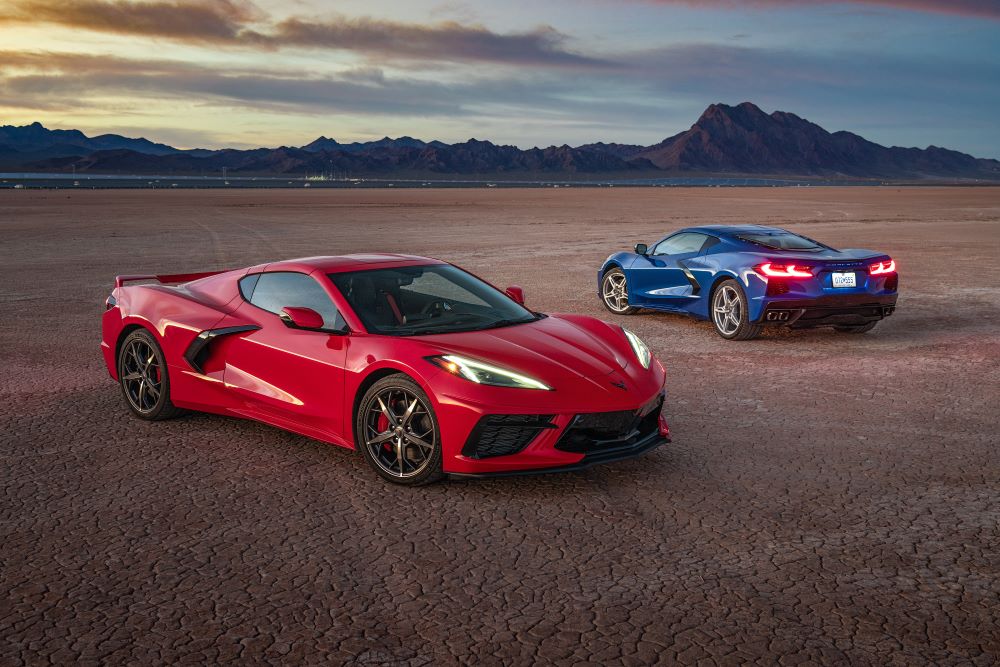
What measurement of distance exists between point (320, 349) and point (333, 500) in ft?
3.33

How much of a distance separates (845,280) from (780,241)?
0.99m

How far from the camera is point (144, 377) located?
23.5 ft

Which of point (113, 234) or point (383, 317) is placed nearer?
point (383, 317)

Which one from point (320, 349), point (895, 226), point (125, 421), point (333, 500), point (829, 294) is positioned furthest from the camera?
point (895, 226)

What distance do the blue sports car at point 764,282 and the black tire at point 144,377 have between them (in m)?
6.10

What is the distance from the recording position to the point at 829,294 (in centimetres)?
1039

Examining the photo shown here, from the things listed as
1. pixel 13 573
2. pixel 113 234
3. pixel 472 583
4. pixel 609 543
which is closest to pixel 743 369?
pixel 609 543

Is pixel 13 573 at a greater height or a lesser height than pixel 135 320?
lesser

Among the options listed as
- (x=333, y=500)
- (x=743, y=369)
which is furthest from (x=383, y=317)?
(x=743, y=369)

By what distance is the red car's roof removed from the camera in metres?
6.55

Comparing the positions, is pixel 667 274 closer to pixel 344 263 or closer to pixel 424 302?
pixel 424 302

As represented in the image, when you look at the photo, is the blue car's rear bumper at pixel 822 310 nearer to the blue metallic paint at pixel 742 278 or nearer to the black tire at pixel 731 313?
the blue metallic paint at pixel 742 278

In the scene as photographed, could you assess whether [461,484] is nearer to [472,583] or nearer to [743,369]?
[472,583]

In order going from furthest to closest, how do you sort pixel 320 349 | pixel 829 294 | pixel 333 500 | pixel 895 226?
pixel 895 226 < pixel 829 294 < pixel 320 349 < pixel 333 500
